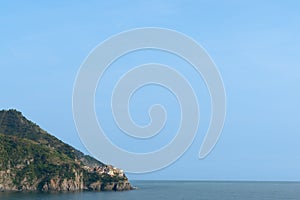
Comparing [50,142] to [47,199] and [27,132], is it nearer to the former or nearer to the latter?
[27,132]

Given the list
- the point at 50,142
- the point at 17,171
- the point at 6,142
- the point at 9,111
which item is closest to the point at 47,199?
the point at 17,171

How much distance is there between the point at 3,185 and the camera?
129 meters

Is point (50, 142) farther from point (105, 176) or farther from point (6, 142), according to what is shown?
point (105, 176)

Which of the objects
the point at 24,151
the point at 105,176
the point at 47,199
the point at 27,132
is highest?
the point at 27,132

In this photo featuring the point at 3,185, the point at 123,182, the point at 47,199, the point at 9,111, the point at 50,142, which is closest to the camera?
the point at 47,199

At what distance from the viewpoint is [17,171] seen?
5325 inches

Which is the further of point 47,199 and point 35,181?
point 35,181

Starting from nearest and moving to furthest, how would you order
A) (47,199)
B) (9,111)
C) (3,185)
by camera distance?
(47,199) < (3,185) < (9,111)

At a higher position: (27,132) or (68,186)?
(27,132)

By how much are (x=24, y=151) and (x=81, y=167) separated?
58.5 ft

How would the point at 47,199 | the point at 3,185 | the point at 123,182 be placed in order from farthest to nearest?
the point at 123,182 < the point at 3,185 < the point at 47,199

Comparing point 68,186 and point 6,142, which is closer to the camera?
point 68,186

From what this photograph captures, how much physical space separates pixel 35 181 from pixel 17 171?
7149mm

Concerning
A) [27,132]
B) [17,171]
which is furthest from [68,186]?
[27,132]
